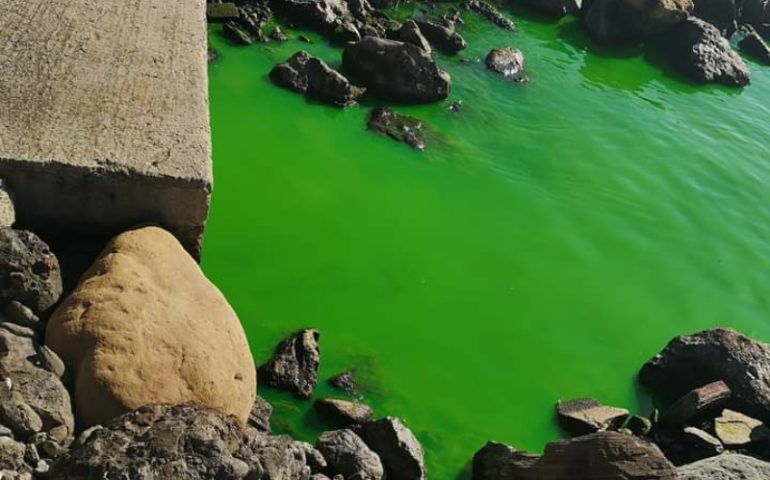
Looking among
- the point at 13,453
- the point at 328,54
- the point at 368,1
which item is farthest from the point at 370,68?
the point at 13,453

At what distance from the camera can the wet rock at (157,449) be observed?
3.21 meters

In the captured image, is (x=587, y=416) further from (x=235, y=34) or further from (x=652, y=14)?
(x=652, y=14)

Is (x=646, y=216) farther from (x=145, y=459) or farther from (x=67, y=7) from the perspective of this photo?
(x=145, y=459)

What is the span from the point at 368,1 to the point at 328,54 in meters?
1.61

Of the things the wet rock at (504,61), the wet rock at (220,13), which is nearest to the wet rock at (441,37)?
the wet rock at (504,61)

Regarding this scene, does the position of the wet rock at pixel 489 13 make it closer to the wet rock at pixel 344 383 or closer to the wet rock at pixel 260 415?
the wet rock at pixel 344 383

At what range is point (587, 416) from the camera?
597cm

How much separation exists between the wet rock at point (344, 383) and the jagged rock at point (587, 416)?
1.42 m

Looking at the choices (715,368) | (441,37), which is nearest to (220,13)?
(441,37)

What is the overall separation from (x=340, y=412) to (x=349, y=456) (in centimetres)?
50

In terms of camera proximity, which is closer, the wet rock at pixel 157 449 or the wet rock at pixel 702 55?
the wet rock at pixel 157 449

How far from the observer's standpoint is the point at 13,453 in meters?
3.39

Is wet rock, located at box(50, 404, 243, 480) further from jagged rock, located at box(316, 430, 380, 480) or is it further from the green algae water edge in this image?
the green algae water edge

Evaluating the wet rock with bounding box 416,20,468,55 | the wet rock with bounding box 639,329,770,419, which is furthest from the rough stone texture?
the wet rock with bounding box 416,20,468,55
